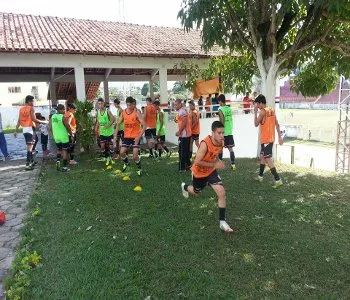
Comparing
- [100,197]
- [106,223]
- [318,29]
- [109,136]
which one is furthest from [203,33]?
[106,223]

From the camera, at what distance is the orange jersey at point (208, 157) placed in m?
4.67

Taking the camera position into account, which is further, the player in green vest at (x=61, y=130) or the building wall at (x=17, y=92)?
the building wall at (x=17, y=92)

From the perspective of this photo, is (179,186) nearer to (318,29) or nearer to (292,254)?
(292,254)

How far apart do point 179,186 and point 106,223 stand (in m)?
2.23

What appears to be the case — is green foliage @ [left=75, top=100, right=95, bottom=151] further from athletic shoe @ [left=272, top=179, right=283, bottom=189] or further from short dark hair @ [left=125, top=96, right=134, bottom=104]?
athletic shoe @ [left=272, top=179, right=283, bottom=189]

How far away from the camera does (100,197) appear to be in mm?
6387

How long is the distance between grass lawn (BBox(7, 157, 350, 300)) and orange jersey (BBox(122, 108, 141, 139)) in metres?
1.16

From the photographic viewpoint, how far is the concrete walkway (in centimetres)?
433

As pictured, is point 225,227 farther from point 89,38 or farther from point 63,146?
point 89,38

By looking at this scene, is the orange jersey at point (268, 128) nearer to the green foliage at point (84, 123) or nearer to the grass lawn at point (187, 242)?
the grass lawn at point (187, 242)

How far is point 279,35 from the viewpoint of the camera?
9.40m

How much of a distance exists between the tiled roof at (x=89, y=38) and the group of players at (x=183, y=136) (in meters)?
3.13

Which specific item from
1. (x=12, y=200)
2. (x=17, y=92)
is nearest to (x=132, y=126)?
(x=12, y=200)

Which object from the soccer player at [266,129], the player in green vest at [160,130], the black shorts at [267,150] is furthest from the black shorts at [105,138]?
the black shorts at [267,150]
